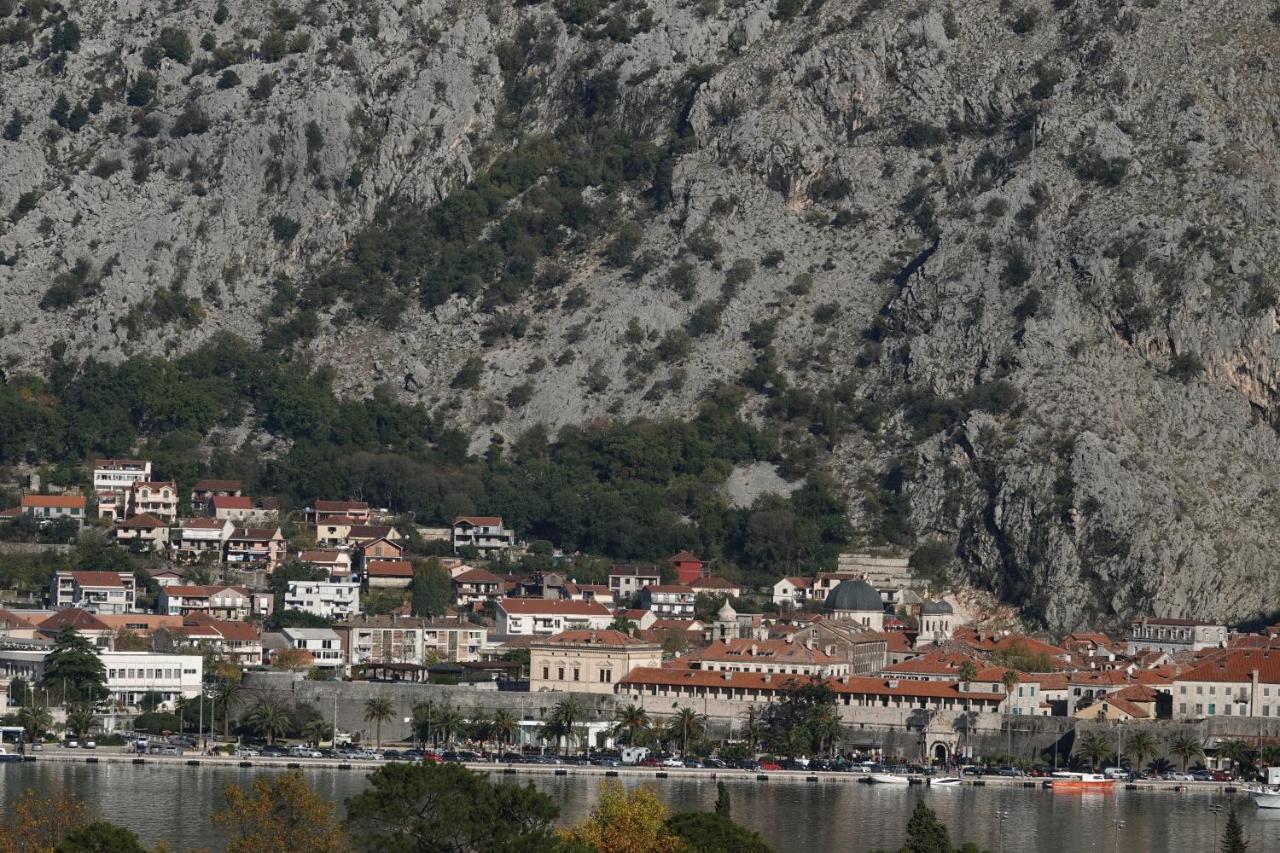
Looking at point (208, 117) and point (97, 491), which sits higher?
point (208, 117)

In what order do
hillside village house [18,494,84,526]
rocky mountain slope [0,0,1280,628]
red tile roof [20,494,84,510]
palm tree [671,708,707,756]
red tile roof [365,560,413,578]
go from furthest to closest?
rocky mountain slope [0,0,1280,628] → red tile roof [20,494,84,510] → hillside village house [18,494,84,526] → red tile roof [365,560,413,578] → palm tree [671,708,707,756]

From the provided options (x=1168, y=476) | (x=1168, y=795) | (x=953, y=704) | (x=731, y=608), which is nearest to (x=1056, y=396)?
(x=1168, y=476)

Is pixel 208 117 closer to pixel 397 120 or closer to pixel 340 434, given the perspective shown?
pixel 397 120

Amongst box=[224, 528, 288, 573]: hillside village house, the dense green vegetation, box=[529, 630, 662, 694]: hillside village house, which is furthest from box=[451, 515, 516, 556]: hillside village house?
box=[529, 630, 662, 694]: hillside village house

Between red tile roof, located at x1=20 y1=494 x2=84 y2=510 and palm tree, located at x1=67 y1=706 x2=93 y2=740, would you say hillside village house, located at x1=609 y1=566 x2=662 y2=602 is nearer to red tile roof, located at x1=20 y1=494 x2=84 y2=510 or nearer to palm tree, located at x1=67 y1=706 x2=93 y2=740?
red tile roof, located at x1=20 y1=494 x2=84 y2=510

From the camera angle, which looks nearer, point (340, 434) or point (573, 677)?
point (573, 677)

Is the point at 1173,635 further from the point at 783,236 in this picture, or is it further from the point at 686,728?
the point at 783,236

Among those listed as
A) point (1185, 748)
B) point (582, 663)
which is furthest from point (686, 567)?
point (1185, 748)
